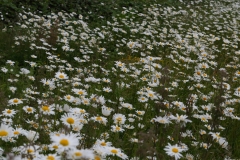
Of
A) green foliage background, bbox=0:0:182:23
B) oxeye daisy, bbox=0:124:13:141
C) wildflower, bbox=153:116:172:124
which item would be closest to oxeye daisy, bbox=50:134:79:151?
oxeye daisy, bbox=0:124:13:141

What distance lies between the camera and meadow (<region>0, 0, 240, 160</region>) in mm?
2182

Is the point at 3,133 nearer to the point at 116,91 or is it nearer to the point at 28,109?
the point at 28,109

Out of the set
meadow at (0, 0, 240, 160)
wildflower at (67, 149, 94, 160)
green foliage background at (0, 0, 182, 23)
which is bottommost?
meadow at (0, 0, 240, 160)

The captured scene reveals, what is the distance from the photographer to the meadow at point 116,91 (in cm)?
218

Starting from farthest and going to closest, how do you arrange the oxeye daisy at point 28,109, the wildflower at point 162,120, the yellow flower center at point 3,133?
the oxeye daisy at point 28,109, the wildflower at point 162,120, the yellow flower center at point 3,133

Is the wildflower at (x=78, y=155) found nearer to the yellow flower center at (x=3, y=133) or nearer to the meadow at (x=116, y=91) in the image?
the meadow at (x=116, y=91)

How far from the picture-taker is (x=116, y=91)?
4.03 metres

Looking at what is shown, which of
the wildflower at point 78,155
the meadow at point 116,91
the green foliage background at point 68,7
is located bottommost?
the meadow at point 116,91

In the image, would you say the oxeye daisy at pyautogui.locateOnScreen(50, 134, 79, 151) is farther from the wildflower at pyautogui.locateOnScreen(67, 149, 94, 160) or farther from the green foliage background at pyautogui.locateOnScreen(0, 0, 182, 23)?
the green foliage background at pyautogui.locateOnScreen(0, 0, 182, 23)

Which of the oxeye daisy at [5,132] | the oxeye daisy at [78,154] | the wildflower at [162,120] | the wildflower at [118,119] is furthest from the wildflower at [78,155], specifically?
the wildflower at [118,119]

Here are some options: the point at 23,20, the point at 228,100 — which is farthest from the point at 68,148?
the point at 23,20

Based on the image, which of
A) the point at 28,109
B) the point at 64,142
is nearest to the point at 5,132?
the point at 64,142

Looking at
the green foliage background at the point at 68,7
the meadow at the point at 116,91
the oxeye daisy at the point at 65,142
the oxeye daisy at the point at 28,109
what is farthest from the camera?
the green foliage background at the point at 68,7

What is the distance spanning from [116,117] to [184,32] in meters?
5.43
